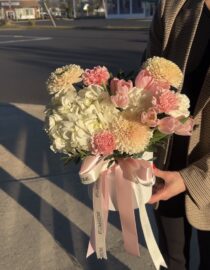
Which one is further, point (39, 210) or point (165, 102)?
point (39, 210)

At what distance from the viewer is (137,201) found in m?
1.78

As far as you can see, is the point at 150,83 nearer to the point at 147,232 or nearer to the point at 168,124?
the point at 168,124

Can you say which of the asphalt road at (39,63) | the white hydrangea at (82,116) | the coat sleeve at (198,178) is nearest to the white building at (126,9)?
the asphalt road at (39,63)

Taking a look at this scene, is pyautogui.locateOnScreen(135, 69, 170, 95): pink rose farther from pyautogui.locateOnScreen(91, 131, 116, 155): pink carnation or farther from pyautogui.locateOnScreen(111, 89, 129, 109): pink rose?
pyautogui.locateOnScreen(91, 131, 116, 155): pink carnation

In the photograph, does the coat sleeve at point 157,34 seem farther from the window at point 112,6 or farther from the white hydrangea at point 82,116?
the window at point 112,6

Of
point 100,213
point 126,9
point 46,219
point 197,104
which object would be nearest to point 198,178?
point 197,104

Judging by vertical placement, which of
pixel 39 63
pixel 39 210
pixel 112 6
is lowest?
pixel 112 6

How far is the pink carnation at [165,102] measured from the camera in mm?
1524

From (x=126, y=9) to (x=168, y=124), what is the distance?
56.2m

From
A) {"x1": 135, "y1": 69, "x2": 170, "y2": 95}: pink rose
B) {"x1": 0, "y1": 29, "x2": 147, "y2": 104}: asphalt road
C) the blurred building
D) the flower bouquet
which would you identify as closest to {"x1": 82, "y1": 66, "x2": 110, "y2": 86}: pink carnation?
the flower bouquet

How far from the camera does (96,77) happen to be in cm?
165

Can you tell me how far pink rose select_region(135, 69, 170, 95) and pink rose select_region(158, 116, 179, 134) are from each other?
0.09 m

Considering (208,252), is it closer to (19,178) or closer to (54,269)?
(54,269)

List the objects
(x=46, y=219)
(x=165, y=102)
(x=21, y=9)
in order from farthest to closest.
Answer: (x=21, y=9) < (x=46, y=219) < (x=165, y=102)
